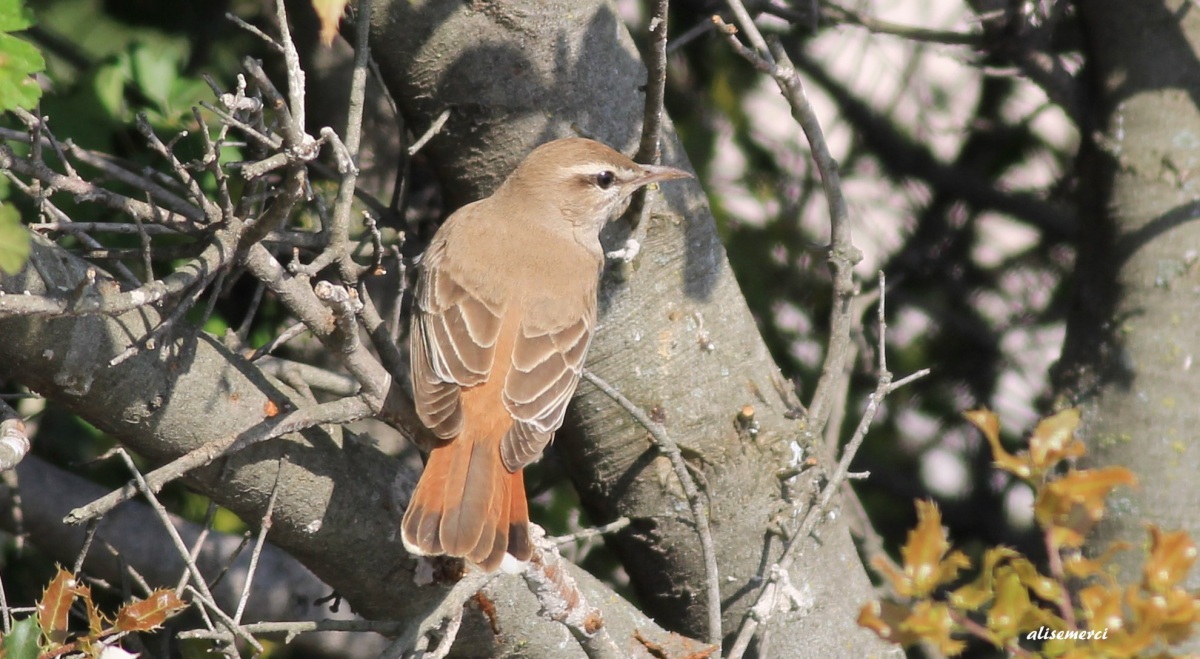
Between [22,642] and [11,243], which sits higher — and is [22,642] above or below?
below

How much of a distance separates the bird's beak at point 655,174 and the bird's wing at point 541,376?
0.39 m

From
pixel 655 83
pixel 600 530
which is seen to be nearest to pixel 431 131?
pixel 655 83

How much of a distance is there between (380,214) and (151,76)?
0.71 meters

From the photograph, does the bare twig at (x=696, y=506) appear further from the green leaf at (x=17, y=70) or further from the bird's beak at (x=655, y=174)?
the green leaf at (x=17, y=70)

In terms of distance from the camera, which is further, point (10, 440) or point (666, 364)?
point (666, 364)

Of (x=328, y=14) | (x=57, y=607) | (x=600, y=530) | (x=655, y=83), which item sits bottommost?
(x=600, y=530)

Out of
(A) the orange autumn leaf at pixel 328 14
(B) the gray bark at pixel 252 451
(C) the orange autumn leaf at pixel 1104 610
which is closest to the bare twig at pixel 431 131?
(B) the gray bark at pixel 252 451

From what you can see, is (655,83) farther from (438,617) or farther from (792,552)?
(438,617)

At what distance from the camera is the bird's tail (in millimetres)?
2645

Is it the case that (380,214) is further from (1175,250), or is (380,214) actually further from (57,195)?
(1175,250)

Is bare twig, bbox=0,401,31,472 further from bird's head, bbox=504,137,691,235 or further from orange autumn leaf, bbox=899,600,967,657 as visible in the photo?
orange autumn leaf, bbox=899,600,967,657

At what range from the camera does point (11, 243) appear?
65.8 inches

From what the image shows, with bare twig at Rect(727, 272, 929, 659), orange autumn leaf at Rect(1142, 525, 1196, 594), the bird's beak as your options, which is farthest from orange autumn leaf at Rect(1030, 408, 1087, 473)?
the bird's beak

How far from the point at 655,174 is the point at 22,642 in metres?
1.81
